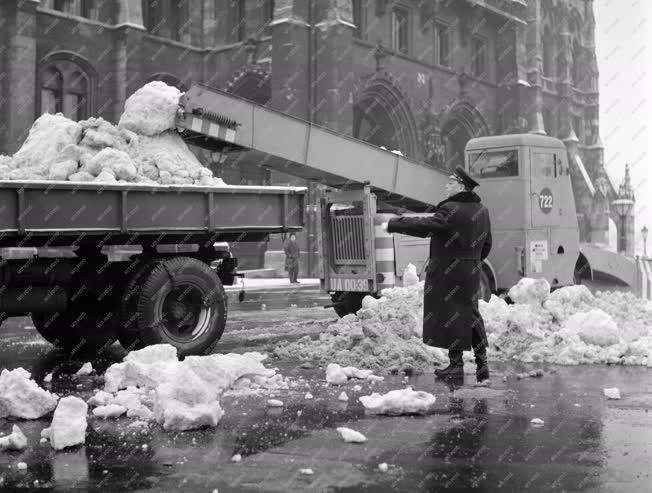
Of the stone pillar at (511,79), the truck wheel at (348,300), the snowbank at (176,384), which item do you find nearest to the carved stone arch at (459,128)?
the stone pillar at (511,79)

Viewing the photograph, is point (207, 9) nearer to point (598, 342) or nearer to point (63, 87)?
point (63, 87)

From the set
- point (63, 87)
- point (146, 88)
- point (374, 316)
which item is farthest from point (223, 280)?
point (63, 87)

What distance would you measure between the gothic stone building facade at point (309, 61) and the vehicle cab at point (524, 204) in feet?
46.9

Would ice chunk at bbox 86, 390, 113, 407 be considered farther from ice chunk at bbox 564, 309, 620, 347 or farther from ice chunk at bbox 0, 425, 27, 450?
ice chunk at bbox 564, 309, 620, 347

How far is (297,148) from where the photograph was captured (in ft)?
37.4

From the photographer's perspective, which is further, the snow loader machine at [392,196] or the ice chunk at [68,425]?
the snow loader machine at [392,196]

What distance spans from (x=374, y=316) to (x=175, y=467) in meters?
5.56

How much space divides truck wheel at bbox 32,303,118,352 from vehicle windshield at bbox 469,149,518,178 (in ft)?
Result: 21.2

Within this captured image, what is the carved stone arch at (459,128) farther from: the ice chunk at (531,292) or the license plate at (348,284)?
the ice chunk at (531,292)

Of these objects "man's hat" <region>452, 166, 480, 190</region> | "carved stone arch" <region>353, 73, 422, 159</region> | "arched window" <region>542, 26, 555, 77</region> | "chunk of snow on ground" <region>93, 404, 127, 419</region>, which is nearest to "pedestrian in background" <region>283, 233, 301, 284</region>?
"carved stone arch" <region>353, 73, 422, 159</region>

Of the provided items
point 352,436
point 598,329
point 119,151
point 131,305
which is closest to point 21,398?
point 352,436

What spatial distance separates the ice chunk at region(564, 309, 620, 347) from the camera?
29.0 ft

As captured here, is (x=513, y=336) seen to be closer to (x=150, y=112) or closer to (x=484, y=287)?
(x=484, y=287)

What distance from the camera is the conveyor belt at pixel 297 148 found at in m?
10.2
